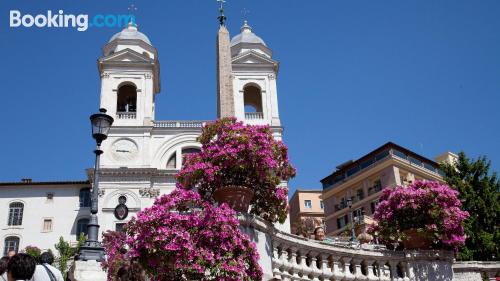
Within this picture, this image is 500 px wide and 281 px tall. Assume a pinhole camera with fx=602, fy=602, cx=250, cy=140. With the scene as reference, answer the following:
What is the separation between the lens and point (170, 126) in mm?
56094

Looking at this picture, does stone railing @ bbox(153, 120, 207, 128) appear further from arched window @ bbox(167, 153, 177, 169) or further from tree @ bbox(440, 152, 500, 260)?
tree @ bbox(440, 152, 500, 260)

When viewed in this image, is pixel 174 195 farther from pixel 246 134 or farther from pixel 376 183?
pixel 376 183

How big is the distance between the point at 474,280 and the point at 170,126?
128 ft

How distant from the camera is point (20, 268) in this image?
6887mm

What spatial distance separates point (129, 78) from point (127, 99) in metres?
2.44

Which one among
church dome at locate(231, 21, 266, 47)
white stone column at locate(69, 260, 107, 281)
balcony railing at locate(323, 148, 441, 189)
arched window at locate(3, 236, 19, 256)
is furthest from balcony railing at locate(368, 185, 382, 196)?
white stone column at locate(69, 260, 107, 281)

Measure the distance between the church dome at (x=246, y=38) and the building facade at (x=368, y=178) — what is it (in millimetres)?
17952

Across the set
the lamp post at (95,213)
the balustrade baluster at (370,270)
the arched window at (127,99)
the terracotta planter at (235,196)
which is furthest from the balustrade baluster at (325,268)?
the arched window at (127,99)

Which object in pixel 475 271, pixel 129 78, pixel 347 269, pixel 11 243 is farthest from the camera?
pixel 129 78

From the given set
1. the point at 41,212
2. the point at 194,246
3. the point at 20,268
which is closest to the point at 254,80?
the point at 41,212

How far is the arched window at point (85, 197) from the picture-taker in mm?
55969

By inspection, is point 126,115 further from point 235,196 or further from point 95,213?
point 95,213

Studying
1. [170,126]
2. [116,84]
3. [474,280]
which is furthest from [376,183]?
[474,280]

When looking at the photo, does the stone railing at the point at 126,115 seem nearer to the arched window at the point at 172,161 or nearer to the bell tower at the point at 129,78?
the bell tower at the point at 129,78
